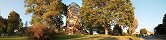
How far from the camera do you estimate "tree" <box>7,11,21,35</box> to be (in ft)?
272

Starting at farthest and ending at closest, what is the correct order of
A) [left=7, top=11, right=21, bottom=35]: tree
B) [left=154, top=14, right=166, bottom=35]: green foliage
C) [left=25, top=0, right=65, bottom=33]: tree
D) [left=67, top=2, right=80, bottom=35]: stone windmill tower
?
[left=154, top=14, right=166, bottom=35]: green foliage → [left=7, top=11, right=21, bottom=35]: tree → [left=67, top=2, right=80, bottom=35]: stone windmill tower → [left=25, top=0, right=65, bottom=33]: tree

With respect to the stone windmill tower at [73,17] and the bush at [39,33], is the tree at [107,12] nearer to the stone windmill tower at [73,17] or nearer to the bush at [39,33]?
the stone windmill tower at [73,17]

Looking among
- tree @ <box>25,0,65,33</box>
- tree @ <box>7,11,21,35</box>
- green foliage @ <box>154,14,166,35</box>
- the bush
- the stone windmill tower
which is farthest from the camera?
green foliage @ <box>154,14,166,35</box>

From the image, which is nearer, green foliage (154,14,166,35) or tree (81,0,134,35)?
tree (81,0,134,35)

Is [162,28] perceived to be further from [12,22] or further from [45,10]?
[45,10]

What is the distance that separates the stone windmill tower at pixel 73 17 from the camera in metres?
74.4

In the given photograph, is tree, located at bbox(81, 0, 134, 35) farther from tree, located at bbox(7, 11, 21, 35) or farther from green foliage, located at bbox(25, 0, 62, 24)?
tree, located at bbox(7, 11, 21, 35)

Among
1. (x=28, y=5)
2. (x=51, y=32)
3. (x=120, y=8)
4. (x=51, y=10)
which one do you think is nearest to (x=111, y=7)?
(x=120, y=8)

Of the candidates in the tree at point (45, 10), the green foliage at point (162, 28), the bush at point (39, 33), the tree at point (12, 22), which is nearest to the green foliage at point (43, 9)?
the tree at point (45, 10)

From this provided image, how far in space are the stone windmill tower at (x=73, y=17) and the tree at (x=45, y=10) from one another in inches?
253

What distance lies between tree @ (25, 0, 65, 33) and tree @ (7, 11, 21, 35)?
664 inches

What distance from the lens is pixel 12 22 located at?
83938mm

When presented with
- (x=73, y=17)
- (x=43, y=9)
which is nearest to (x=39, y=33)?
(x=43, y=9)

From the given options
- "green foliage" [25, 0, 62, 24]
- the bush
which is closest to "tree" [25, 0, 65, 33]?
"green foliage" [25, 0, 62, 24]
